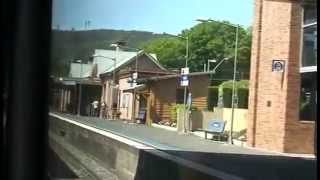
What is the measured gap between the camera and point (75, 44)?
8.67ft

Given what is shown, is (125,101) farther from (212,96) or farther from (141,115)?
(212,96)

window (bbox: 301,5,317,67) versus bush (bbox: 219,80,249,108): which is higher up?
window (bbox: 301,5,317,67)

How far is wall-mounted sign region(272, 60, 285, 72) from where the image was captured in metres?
1.69

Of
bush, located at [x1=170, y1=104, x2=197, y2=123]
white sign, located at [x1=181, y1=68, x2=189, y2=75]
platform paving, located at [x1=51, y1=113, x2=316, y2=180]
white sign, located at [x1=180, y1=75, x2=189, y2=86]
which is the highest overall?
white sign, located at [x1=181, y1=68, x2=189, y2=75]

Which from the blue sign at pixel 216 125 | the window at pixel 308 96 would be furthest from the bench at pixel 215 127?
the window at pixel 308 96

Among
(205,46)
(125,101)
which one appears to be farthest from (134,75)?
(205,46)

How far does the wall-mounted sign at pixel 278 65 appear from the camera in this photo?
169cm

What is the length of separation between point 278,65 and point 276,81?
54 millimetres

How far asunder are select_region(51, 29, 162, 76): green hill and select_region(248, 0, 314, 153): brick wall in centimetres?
63

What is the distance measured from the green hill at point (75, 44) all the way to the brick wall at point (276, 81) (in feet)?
2.05

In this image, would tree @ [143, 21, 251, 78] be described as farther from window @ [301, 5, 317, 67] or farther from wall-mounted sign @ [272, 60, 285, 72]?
window @ [301, 5, 317, 67]

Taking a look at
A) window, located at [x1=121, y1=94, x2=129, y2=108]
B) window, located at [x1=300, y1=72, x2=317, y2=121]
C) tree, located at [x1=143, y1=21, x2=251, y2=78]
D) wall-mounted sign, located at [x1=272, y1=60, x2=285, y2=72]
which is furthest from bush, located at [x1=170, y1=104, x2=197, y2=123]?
window, located at [x1=300, y1=72, x2=317, y2=121]

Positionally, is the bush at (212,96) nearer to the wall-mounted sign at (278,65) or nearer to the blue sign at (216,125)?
the blue sign at (216,125)

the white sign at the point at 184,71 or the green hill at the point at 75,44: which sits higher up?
the green hill at the point at 75,44
